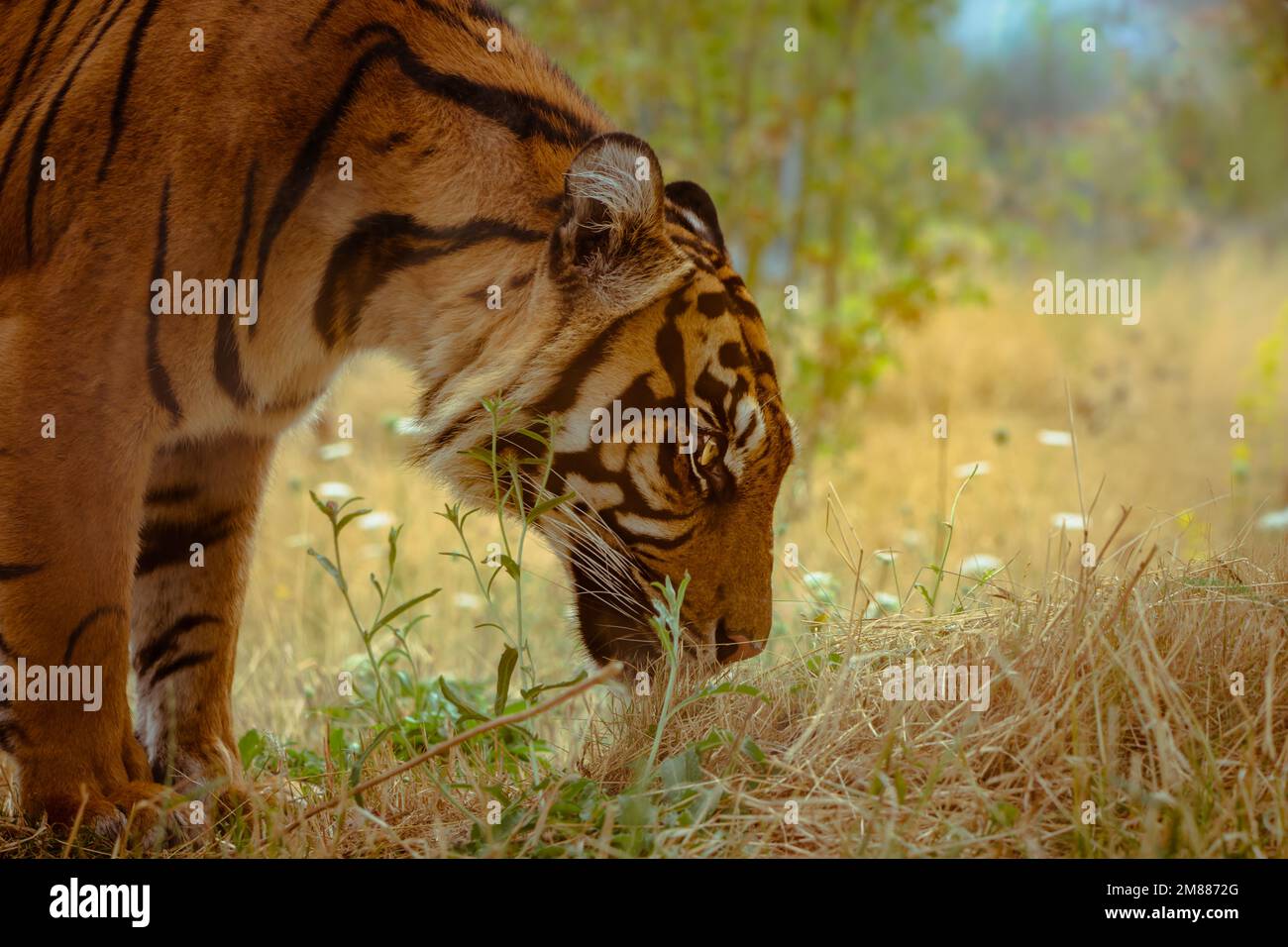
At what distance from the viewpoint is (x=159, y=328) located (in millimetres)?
2865

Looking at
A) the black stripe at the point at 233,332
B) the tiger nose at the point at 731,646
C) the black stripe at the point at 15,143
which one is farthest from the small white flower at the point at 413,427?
the black stripe at the point at 15,143

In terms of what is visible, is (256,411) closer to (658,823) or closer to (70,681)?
(70,681)

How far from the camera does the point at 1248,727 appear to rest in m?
2.44

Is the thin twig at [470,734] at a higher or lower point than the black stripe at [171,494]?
lower

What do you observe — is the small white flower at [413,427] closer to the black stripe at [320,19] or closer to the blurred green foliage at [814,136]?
the black stripe at [320,19]

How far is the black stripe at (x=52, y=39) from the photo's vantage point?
10.7 ft

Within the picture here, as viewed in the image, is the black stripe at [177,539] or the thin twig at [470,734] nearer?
the thin twig at [470,734]

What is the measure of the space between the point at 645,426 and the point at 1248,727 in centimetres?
139

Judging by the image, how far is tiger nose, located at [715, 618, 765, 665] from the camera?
3105mm

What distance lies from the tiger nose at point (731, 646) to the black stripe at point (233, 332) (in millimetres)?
1259

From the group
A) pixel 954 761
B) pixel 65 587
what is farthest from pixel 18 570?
pixel 954 761

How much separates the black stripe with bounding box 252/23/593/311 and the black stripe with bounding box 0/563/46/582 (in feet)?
2.28

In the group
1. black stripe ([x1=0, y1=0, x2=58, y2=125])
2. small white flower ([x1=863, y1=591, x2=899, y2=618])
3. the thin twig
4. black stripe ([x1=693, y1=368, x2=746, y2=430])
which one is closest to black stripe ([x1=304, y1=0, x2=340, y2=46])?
black stripe ([x1=0, y1=0, x2=58, y2=125])

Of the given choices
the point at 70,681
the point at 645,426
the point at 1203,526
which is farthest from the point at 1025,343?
the point at 70,681
